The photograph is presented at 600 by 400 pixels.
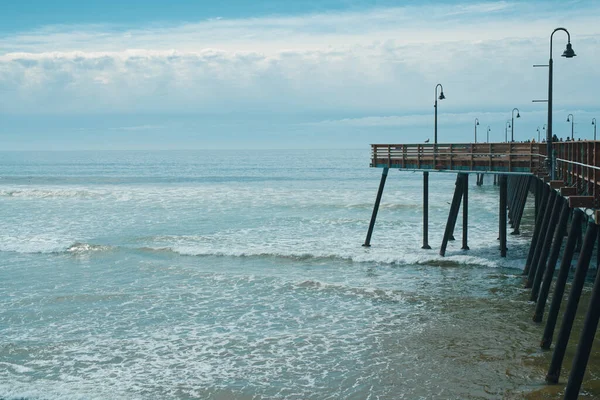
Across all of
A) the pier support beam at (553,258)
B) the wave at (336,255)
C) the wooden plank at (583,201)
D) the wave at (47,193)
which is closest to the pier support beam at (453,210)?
the wave at (336,255)

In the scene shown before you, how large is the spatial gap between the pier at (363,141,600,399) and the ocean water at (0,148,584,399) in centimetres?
98

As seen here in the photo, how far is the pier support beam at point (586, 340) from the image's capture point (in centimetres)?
988

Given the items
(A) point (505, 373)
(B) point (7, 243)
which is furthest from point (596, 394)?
(B) point (7, 243)

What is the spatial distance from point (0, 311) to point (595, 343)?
16292 mm

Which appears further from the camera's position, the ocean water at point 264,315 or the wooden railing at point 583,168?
the ocean water at point 264,315

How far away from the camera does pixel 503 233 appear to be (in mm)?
25953

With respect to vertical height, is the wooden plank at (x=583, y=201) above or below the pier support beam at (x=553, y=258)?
above

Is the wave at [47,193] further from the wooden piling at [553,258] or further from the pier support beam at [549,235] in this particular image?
the wooden piling at [553,258]

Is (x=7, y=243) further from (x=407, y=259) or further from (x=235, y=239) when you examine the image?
(x=407, y=259)

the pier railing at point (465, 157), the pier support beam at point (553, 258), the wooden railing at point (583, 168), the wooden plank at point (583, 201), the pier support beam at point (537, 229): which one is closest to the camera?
the wooden plank at point (583, 201)

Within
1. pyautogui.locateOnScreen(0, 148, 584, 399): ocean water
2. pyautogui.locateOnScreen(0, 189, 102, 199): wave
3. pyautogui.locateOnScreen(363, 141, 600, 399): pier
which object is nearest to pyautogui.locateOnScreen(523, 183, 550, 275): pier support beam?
pyautogui.locateOnScreen(363, 141, 600, 399): pier

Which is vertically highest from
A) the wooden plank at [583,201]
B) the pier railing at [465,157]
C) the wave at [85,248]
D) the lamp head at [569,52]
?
the lamp head at [569,52]

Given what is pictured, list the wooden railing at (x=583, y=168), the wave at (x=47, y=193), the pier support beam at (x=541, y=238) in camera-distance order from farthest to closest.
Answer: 1. the wave at (x=47, y=193)
2. the pier support beam at (x=541, y=238)
3. the wooden railing at (x=583, y=168)

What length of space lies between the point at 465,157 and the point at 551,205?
7443 millimetres
